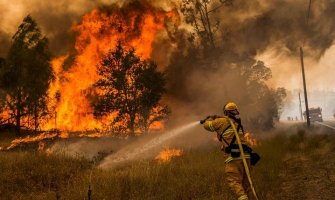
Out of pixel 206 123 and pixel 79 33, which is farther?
pixel 79 33

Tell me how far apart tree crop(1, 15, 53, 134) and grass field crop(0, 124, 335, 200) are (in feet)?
39.4

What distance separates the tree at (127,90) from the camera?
19859 mm

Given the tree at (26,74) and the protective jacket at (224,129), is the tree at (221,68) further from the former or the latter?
the protective jacket at (224,129)

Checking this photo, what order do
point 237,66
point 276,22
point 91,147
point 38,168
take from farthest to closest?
point 276,22, point 237,66, point 91,147, point 38,168

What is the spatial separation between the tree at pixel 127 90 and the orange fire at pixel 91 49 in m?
9.37

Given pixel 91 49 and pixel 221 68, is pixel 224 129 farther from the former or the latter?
pixel 91 49

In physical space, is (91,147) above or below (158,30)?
below

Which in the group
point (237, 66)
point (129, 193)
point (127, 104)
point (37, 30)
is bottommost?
point (129, 193)

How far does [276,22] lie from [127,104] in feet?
62.9

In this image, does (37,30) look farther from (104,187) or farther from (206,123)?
(206,123)

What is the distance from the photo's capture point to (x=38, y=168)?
492 inches

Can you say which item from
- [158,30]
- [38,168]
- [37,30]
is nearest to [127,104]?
[38,168]

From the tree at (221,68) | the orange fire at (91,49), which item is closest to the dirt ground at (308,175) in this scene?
the tree at (221,68)

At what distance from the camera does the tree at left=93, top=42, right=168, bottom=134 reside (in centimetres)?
1986
